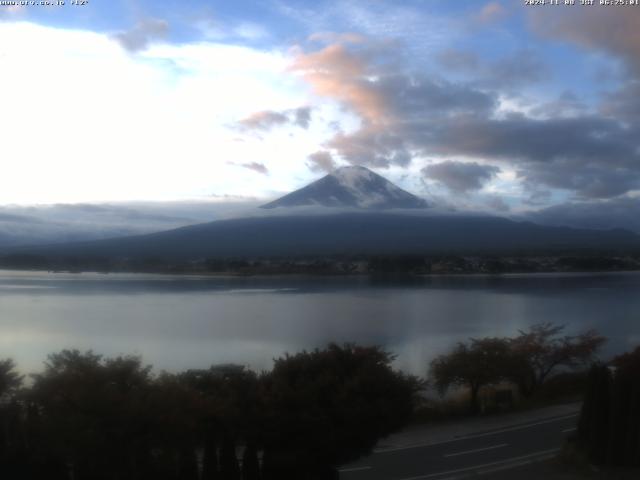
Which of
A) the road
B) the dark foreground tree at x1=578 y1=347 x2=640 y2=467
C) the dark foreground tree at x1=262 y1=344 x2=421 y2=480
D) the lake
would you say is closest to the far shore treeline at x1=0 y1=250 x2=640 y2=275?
the lake

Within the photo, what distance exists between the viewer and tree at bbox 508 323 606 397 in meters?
13.1

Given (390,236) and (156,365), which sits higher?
(390,236)

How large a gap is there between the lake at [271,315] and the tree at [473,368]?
2.61 meters

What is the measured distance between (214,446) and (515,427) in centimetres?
491

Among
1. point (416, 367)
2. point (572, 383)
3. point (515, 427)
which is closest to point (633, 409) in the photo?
point (515, 427)

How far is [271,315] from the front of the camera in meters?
25.3

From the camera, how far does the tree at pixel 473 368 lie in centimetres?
1205

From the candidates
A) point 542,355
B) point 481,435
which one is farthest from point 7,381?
point 542,355

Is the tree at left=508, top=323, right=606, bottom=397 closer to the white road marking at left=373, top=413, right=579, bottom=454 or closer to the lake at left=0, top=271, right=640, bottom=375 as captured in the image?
the lake at left=0, top=271, right=640, bottom=375

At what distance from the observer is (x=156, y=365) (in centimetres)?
1520

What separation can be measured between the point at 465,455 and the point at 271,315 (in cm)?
1744

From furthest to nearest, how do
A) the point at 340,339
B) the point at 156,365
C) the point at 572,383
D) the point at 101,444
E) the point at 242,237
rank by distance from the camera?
the point at 242,237 < the point at 340,339 < the point at 156,365 < the point at 572,383 < the point at 101,444

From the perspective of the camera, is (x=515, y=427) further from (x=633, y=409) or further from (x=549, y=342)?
(x=549, y=342)

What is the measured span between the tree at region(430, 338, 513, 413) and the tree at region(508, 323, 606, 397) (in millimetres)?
351
